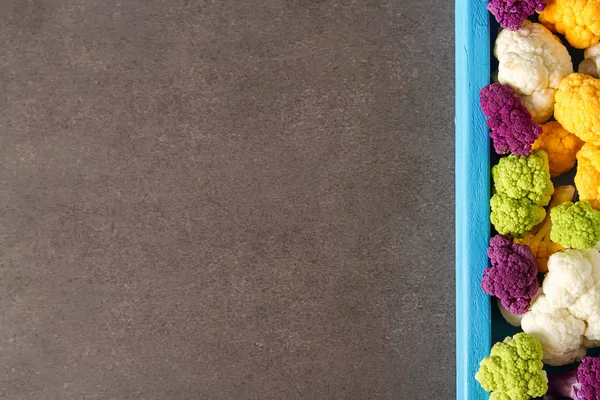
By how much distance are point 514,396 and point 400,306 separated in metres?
0.39

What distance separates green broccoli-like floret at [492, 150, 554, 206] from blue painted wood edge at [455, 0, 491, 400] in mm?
36

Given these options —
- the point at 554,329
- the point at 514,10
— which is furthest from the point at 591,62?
the point at 554,329

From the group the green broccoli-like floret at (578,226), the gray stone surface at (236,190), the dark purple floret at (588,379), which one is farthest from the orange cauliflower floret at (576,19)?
the dark purple floret at (588,379)

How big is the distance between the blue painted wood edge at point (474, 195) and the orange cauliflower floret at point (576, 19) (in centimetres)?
16

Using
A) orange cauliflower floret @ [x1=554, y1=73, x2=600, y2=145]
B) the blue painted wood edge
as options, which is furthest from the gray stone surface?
orange cauliflower floret @ [x1=554, y1=73, x2=600, y2=145]

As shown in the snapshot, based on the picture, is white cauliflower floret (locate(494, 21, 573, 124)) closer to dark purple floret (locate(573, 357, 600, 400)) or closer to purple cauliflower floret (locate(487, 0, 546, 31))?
purple cauliflower floret (locate(487, 0, 546, 31))

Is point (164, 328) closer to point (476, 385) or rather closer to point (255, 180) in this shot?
point (255, 180)

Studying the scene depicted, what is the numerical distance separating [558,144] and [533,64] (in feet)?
0.67

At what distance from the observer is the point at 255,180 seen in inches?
60.5

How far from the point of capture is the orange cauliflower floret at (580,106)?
1239 millimetres

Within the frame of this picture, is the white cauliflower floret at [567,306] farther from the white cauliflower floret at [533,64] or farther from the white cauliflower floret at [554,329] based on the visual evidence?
the white cauliflower floret at [533,64]

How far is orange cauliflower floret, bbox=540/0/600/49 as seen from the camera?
1.26 metres

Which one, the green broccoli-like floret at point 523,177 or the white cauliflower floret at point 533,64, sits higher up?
the white cauliflower floret at point 533,64

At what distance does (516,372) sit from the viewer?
4.05 feet
